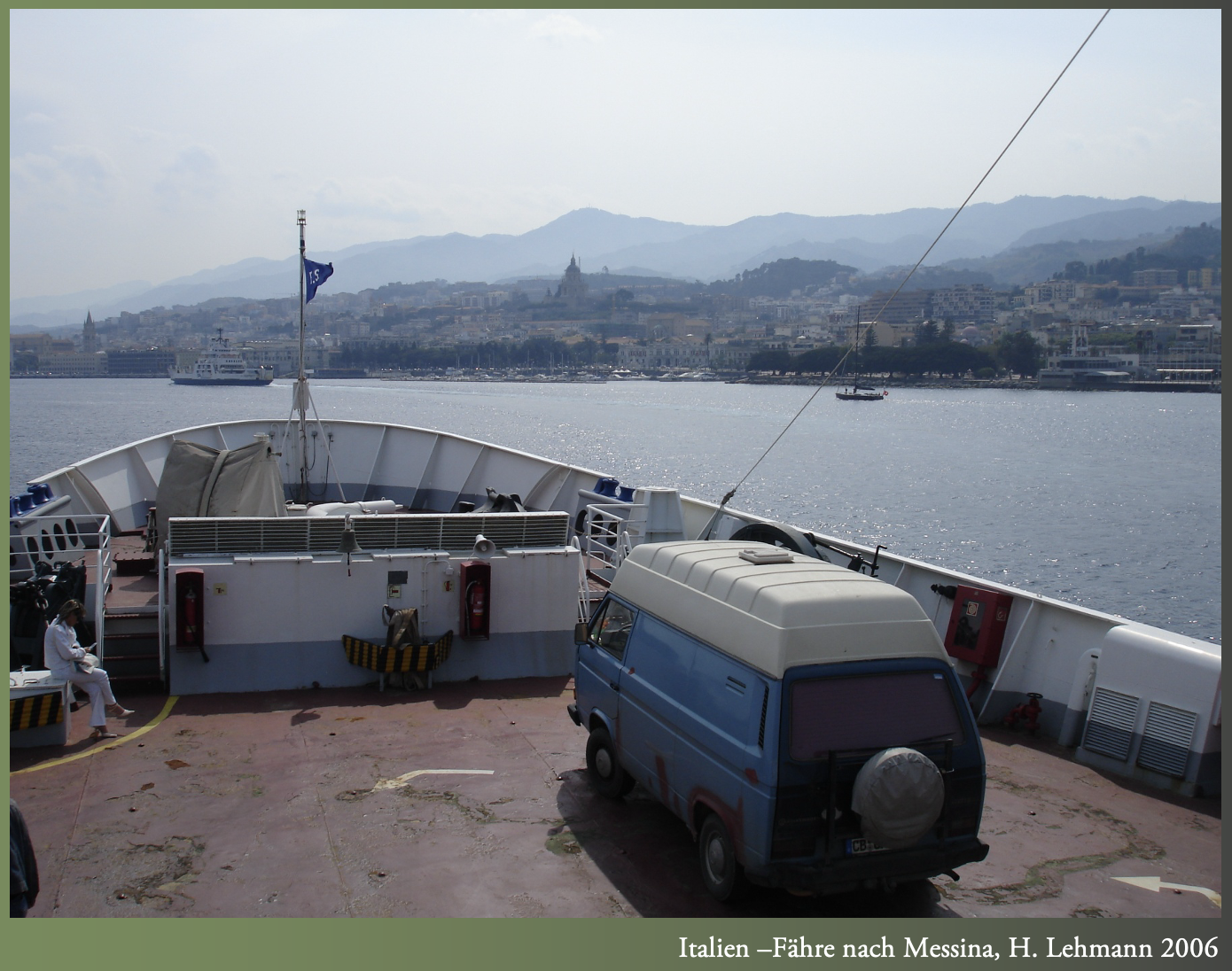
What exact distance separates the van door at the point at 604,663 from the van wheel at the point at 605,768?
5.3 inches

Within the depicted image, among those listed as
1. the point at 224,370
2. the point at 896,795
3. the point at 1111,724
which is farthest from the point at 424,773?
the point at 224,370

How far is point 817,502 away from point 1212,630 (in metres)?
24.9

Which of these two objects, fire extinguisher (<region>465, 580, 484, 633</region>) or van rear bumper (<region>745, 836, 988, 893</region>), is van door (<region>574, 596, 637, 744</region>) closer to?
van rear bumper (<region>745, 836, 988, 893</region>)

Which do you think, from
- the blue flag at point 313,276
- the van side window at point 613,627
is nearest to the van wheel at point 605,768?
the van side window at point 613,627

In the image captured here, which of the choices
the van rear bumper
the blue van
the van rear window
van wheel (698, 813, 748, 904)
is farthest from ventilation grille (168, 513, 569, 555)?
the van rear bumper

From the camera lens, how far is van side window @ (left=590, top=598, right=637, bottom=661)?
24.4 feet

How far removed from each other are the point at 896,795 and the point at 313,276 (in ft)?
50.2

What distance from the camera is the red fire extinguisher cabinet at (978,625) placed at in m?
9.70

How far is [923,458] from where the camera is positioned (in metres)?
73.1

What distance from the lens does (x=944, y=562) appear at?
37250mm

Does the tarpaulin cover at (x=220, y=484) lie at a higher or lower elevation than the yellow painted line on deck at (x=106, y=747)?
higher

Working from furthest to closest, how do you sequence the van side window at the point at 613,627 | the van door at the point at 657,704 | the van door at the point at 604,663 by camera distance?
the van side window at the point at 613,627 → the van door at the point at 604,663 → the van door at the point at 657,704

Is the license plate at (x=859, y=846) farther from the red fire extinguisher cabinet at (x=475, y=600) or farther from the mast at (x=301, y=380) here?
the mast at (x=301, y=380)

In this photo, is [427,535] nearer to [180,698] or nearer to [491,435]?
[180,698]
